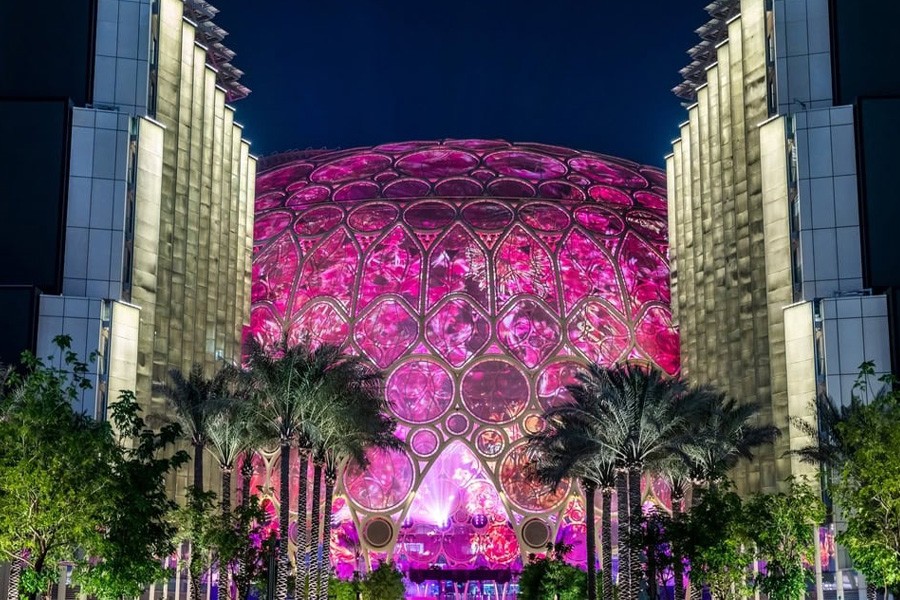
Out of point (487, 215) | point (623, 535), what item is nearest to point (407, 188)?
point (487, 215)

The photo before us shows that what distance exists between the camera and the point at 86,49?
159 ft

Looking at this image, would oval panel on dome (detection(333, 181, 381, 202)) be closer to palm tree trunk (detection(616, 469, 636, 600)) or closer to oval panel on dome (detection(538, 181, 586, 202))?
oval panel on dome (detection(538, 181, 586, 202))

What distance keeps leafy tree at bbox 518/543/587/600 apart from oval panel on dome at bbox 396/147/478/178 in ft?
79.7

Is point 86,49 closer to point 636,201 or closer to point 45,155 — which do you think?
point 45,155

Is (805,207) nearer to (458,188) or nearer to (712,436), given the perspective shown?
(712,436)

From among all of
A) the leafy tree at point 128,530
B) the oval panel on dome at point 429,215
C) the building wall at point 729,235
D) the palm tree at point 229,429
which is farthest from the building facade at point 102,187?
the building wall at point 729,235

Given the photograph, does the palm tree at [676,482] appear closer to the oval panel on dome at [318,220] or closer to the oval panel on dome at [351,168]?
the oval panel on dome at [318,220]

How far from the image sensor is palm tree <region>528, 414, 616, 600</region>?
1678 inches

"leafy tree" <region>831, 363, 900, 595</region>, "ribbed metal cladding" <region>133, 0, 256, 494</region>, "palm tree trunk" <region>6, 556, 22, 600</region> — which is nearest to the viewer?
"palm tree trunk" <region>6, 556, 22, 600</region>

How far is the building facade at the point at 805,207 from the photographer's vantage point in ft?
152

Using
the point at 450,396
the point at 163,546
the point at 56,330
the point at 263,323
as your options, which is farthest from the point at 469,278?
the point at 163,546

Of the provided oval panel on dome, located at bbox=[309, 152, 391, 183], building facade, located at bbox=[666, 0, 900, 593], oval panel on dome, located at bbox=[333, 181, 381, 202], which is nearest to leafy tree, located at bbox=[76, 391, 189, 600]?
building facade, located at bbox=[666, 0, 900, 593]

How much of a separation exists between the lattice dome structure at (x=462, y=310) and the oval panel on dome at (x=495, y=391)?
0.25 feet

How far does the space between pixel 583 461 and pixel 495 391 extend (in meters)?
24.5
